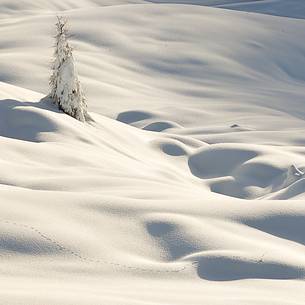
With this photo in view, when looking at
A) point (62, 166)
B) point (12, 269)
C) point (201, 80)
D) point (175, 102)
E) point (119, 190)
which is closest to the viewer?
point (12, 269)

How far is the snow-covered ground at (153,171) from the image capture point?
4828mm

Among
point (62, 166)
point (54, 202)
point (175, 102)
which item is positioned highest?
point (54, 202)

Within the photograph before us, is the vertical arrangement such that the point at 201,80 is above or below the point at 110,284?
below

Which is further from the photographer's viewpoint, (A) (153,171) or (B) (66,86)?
(B) (66,86)

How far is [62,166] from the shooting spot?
8664 millimetres

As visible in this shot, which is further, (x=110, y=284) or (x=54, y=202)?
(x=54, y=202)

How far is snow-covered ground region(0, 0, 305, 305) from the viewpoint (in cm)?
483

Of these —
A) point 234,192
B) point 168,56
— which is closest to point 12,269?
point 234,192

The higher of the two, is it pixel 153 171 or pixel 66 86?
pixel 66 86

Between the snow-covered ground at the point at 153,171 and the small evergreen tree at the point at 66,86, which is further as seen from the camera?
the small evergreen tree at the point at 66,86

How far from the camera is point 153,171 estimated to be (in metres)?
10.5

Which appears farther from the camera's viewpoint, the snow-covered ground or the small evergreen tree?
the small evergreen tree

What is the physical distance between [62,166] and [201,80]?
1639 cm

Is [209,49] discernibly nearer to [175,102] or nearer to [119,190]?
[175,102]
